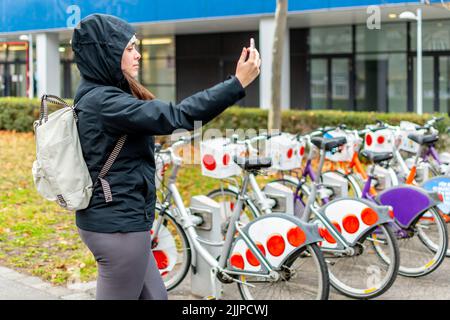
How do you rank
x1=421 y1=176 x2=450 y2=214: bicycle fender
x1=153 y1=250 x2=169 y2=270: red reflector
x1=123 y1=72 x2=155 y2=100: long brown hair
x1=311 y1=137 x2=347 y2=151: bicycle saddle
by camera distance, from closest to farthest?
x1=123 y1=72 x2=155 y2=100: long brown hair → x1=153 y1=250 x2=169 y2=270: red reflector → x1=311 y1=137 x2=347 y2=151: bicycle saddle → x1=421 y1=176 x2=450 y2=214: bicycle fender

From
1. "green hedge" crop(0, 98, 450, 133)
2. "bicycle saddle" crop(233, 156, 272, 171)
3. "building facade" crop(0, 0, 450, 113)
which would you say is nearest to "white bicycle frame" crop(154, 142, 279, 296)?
"bicycle saddle" crop(233, 156, 272, 171)

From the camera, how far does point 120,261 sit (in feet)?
9.34

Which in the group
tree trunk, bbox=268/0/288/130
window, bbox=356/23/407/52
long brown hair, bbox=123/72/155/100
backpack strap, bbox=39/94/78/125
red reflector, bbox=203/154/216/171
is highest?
window, bbox=356/23/407/52

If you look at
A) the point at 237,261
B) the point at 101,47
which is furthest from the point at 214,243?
the point at 101,47

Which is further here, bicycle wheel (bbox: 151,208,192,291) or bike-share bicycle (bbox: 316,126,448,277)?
bike-share bicycle (bbox: 316,126,448,277)

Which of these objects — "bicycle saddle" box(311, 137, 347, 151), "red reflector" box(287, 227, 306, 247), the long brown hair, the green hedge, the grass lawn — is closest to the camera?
the long brown hair

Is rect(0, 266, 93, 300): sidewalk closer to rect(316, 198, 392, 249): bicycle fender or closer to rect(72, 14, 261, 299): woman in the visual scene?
rect(316, 198, 392, 249): bicycle fender

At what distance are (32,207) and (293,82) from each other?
12503 mm

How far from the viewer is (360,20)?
56.0ft

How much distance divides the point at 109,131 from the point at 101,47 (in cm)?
34

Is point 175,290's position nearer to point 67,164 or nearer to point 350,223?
point 350,223

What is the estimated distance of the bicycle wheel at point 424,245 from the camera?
5230 millimetres

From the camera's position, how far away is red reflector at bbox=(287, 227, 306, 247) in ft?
13.1
